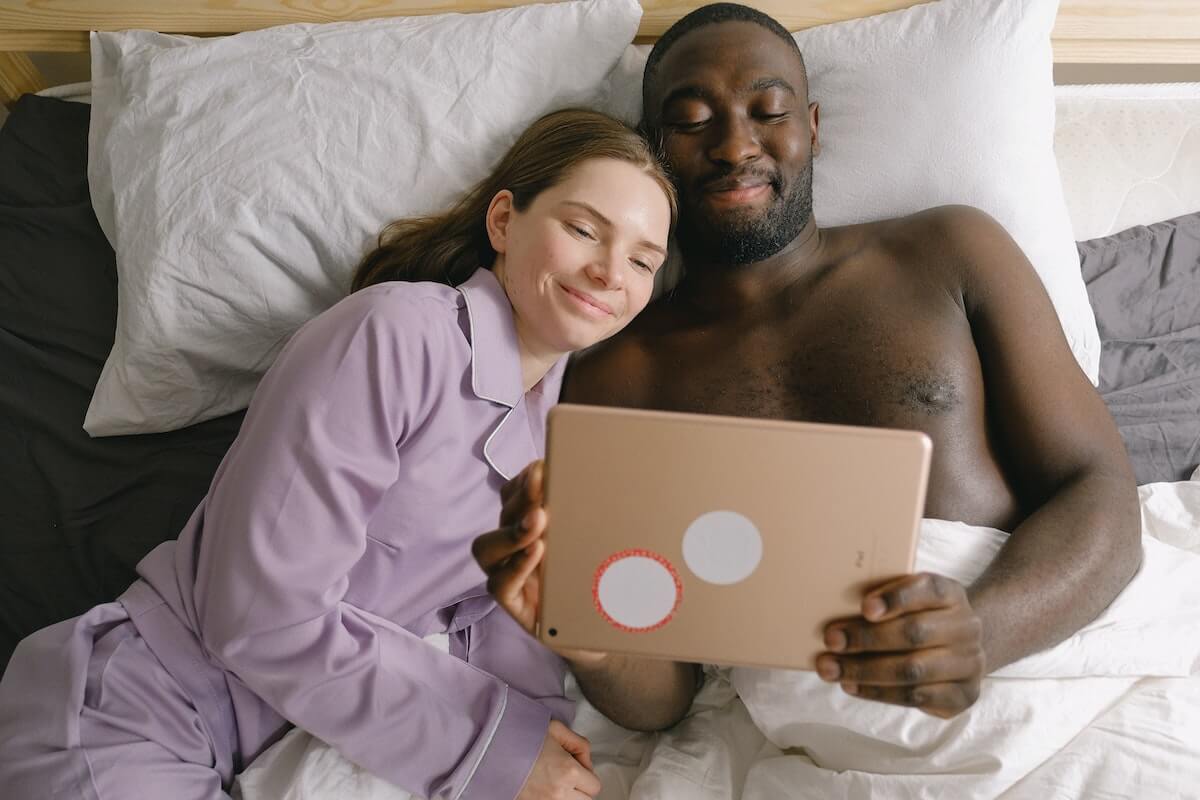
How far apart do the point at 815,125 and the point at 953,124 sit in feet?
0.68

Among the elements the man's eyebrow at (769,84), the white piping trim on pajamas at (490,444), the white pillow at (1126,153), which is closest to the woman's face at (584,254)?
the white piping trim on pajamas at (490,444)

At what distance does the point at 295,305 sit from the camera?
136cm

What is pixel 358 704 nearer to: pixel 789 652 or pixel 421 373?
pixel 421 373

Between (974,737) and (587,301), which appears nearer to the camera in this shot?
(974,737)

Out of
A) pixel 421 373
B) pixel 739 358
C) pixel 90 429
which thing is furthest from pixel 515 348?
pixel 90 429

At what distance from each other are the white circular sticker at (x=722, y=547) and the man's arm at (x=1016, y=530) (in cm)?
11

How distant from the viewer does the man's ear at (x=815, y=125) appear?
1420mm

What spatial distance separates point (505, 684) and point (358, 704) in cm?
19

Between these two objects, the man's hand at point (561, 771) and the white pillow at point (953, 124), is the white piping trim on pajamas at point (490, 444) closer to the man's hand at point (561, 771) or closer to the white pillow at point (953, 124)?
the man's hand at point (561, 771)

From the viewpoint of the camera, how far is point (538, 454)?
125 centimetres

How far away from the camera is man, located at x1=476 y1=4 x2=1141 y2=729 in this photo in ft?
3.67

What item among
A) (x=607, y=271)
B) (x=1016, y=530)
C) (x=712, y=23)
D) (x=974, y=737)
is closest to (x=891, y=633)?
(x=974, y=737)

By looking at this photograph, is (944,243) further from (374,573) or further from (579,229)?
(374,573)

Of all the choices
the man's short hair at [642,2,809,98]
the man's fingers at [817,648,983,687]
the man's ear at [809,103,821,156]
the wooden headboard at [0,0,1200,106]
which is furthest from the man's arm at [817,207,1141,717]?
the wooden headboard at [0,0,1200,106]
